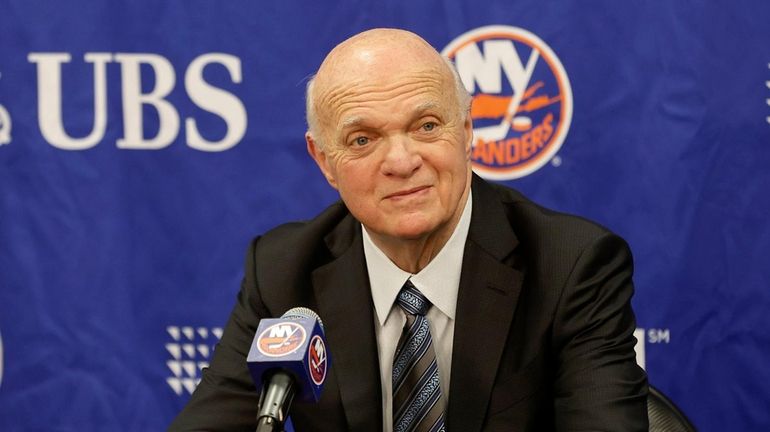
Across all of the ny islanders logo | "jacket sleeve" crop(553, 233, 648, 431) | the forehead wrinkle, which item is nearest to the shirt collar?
"jacket sleeve" crop(553, 233, 648, 431)

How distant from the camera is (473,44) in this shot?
3104mm

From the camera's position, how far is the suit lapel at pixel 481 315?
90.9 inches

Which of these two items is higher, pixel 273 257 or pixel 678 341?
pixel 273 257

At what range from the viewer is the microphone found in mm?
1570

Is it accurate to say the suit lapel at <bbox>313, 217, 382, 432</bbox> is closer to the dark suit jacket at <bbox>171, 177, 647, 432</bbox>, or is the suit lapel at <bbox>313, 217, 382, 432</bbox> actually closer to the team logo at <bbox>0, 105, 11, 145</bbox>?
the dark suit jacket at <bbox>171, 177, 647, 432</bbox>

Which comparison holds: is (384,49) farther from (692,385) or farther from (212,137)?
(692,385)

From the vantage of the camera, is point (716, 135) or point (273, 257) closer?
point (273, 257)

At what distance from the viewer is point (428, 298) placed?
8.03 feet

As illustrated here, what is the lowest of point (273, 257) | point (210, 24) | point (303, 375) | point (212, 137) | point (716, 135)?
point (303, 375)

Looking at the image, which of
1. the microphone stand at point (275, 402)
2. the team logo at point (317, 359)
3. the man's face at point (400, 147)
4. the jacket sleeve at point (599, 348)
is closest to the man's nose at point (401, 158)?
the man's face at point (400, 147)

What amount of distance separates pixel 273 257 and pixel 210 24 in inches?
38.1

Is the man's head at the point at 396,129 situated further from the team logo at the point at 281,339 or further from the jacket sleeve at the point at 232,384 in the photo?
the team logo at the point at 281,339

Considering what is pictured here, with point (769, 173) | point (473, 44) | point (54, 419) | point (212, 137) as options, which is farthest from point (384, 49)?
point (54, 419)

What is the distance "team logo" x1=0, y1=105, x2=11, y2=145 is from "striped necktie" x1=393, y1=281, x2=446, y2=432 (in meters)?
1.54
